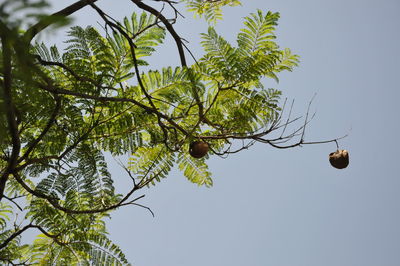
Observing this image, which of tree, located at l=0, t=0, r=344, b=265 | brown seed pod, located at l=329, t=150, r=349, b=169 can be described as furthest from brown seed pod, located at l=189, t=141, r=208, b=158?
brown seed pod, located at l=329, t=150, r=349, b=169

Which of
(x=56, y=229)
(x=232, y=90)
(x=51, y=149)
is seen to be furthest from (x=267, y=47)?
(x=56, y=229)

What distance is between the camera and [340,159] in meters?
2.32

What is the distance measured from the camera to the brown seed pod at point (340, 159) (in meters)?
2.31

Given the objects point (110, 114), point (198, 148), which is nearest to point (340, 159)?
point (198, 148)

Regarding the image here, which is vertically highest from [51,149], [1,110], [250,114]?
[250,114]

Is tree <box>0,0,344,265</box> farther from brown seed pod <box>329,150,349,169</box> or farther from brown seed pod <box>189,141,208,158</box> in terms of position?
brown seed pod <box>329,150,349,169</box>

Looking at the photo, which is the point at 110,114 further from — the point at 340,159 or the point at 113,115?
the point at 340,159

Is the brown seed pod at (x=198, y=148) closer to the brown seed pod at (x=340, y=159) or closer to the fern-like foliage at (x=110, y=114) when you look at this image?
the fern-like foliage at (x=110, y=114)

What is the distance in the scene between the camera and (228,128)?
6.26ft

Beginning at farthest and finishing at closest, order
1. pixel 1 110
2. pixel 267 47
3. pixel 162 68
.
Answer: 1. pixel 267 47
2. pixel 162 68
3. pixel 1 110

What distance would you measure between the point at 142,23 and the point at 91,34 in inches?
8.6

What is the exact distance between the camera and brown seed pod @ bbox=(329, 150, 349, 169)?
231 centimetres

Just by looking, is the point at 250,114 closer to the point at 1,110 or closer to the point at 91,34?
the point at 91,34

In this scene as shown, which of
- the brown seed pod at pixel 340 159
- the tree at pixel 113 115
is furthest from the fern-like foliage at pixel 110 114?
the brown seed pod at pixel 340 159
